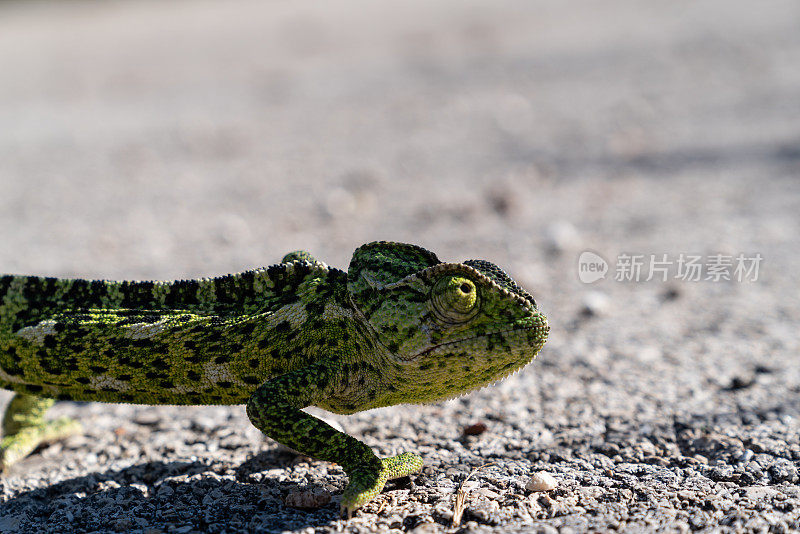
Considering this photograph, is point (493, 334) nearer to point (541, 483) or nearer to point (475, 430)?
point (541, 483)

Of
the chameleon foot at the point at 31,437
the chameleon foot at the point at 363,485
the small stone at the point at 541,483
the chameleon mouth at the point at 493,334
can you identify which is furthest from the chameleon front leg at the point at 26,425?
the small stone at the point at 541,483

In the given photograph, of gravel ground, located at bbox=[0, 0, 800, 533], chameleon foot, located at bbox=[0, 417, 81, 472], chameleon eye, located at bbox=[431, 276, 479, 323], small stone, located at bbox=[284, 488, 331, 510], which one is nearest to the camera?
chameleon eye, located at bbox=[431, 276, 479, 323]

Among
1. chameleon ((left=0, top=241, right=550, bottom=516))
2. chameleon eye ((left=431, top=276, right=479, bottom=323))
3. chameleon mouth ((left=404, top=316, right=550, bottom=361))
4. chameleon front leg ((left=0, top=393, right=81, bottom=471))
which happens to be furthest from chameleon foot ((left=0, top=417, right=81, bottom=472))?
chameleon eye ((left=431, top=276, right=479, bottom=323))

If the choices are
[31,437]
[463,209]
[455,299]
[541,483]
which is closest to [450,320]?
[455,299]

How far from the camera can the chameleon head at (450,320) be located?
8.95ft

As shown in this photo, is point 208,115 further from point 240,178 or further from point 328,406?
point 328,406

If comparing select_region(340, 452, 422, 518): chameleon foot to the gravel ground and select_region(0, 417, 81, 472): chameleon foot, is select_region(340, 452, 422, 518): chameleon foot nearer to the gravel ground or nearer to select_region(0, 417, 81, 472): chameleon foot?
the gravel ground

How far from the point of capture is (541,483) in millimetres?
3023

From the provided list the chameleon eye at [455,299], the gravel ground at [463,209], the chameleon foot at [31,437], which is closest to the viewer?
the chameleon eye at [455,299]

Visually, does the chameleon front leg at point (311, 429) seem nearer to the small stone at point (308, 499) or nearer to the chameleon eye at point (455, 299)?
the small stone at point (308, 499)

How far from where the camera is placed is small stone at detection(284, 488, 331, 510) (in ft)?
9.60

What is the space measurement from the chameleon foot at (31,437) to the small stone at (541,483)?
2392 millimetres

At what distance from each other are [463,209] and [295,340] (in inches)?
181

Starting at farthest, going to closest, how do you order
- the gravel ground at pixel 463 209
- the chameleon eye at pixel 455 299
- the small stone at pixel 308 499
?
the gravel ground at pixel 463 209, the small stone at pixel 308 499, the chameleon eye at pixel 455 299
